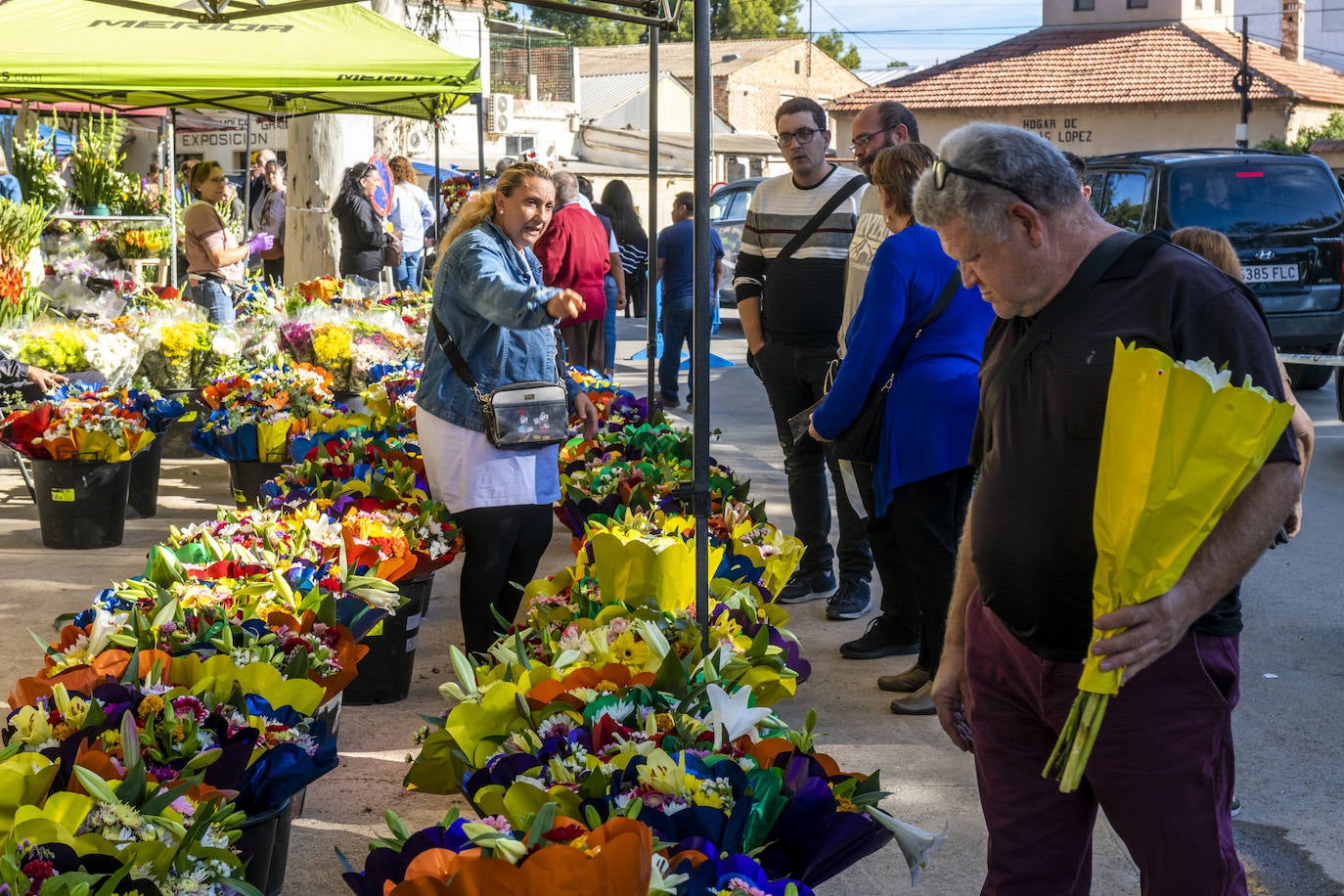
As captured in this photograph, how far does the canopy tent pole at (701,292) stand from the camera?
109 inches

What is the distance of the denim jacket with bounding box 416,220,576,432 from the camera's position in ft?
13.1

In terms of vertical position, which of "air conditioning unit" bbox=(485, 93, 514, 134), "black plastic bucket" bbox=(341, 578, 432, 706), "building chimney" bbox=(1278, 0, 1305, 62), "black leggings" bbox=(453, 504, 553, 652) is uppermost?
"building chimney" bbox=(1278, 0, 1305, 62)

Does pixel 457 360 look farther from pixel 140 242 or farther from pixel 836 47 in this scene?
pixel 836 47

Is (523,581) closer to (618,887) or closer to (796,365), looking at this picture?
(796,365)

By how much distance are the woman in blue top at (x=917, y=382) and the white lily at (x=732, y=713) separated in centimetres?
155

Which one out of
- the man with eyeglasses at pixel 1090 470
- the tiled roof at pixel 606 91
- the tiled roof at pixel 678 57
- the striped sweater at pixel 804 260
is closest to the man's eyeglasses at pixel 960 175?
the man with eyeglasses at pixel 1090 470

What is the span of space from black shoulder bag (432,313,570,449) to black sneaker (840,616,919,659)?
1.40 m

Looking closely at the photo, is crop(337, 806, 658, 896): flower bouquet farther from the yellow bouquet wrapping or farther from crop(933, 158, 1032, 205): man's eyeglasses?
crop(933, 158, 1032, 205): man's eyeglasses

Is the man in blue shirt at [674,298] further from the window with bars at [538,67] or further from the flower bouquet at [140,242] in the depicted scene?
the window with bars at [538,67]

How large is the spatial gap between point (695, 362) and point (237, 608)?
1.37 m

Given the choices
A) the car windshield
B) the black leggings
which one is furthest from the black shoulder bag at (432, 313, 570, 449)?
the car windshield

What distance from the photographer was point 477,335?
4117mm

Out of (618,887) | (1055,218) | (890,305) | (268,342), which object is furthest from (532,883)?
(268,342)

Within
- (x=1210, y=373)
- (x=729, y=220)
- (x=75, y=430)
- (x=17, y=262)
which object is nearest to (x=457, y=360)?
(x=1210, y=373)
